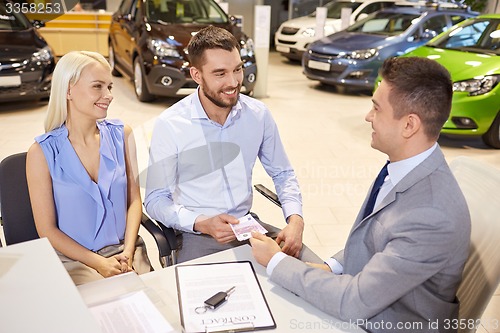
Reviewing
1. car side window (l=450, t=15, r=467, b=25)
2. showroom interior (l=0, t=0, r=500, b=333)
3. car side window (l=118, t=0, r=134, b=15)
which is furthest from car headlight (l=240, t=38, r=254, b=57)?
car side window (l=450, t=15, r=467, b=25)

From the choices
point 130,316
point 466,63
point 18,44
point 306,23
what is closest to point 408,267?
point 130,316

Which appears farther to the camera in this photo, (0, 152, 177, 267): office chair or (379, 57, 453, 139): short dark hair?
(0, 152, 177, 267): office chair

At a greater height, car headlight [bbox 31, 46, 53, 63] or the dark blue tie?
the dark blue tie

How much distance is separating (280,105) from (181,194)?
14.8 ft

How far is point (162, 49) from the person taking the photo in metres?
5.70

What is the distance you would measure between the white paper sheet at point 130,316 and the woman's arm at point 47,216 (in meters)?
0.54

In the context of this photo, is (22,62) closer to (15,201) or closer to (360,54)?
(15,201)

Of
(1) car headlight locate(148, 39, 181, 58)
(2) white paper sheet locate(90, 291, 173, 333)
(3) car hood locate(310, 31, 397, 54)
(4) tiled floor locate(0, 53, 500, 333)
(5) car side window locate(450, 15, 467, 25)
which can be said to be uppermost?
(2) white paper sheet locate(90, 291, 173, 333)

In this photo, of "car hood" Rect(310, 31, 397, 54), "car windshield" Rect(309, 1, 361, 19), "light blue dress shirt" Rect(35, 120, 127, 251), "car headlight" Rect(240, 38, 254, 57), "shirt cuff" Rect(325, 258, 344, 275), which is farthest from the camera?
"car windshield" Rect(309, 1, 361, 19)

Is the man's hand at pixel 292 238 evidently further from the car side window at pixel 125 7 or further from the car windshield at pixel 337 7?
the car windshield at pixel 337 7

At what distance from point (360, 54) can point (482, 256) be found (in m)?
5.74

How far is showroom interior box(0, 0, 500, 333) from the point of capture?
3486 millimetres

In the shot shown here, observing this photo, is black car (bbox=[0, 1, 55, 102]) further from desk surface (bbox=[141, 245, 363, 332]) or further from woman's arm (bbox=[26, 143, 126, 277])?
desk surface (bbox=[141, 245, 363, 332])

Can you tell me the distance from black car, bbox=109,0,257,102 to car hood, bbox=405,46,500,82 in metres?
2.27
